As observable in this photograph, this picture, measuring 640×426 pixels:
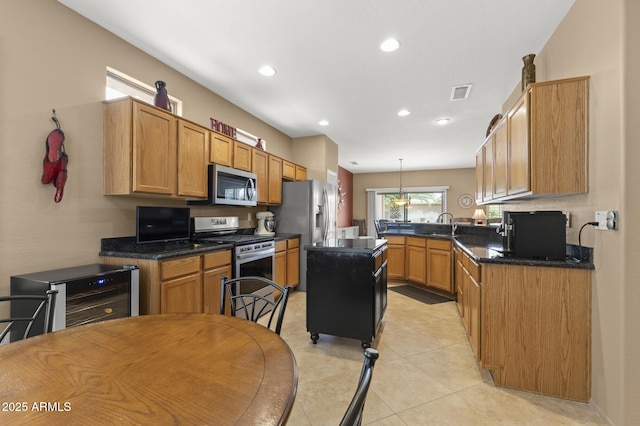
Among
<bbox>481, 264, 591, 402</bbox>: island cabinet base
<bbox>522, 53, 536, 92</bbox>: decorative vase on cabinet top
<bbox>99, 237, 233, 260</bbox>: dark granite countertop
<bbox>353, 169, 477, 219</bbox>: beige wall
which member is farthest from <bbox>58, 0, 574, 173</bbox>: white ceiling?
<bbox>353, 169, 477, 219</bbox>: beige wall

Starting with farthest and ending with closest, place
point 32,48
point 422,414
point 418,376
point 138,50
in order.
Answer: point 138,50 → point 418,376 → point 32,48 → point 422,414

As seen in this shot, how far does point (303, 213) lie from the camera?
455cm

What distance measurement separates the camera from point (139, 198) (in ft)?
8.95

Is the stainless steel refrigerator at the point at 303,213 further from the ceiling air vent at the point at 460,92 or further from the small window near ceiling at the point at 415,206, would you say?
the small window near ceiling at the point at 415,206

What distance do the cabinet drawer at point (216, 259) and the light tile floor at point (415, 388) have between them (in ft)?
3.24

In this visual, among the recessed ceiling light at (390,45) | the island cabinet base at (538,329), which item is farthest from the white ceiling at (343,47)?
the island cabinet base at (538,329)

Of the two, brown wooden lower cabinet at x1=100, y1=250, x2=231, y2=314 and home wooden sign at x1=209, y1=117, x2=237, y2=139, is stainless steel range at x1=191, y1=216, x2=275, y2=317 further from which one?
home wooden sign at x1=209, y1=117, x2=237, y2=139

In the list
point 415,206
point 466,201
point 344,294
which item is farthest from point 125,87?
point 466,201

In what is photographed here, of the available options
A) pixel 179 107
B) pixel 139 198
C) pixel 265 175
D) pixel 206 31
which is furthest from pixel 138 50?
pixel 265 175

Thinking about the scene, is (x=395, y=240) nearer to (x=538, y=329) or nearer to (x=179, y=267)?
(x=538, y=329)

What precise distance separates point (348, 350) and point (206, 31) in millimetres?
3069

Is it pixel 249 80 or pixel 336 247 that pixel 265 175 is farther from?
pixel 336 247

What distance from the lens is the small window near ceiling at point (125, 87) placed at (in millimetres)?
2557

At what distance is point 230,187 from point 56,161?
5.31 ft
